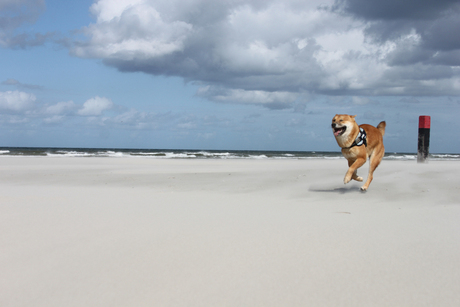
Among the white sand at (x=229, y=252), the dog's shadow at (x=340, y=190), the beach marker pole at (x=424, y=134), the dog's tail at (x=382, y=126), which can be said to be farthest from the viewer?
the beach marker pole at (x=424, y=134)

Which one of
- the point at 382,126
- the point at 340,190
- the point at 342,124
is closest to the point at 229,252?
the point at 342,124

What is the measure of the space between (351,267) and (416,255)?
0.67 meters

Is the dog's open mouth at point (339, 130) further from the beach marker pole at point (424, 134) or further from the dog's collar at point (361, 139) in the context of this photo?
the beach marker pole at point (424, 134)

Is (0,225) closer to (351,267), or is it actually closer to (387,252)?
(351,267)

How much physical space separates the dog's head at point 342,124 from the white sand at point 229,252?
4.16ft

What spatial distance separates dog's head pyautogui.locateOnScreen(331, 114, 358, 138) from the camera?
582 cm

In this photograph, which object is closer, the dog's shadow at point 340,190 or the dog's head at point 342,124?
the dog's head at point 342,124

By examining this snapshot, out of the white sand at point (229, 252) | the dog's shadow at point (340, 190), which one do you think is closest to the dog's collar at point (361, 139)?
the dog's shadow at point (340, 190)

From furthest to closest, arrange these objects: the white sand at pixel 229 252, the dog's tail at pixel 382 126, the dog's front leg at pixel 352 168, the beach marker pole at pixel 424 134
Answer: the beach marker pole at pixel 424 134 → the dog's tail at pixel 382 126 → the dog's front leg at pixel 352 168 → the white sand at pixel 229 252

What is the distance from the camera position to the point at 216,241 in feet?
10.3

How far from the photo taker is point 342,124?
19.1 feet

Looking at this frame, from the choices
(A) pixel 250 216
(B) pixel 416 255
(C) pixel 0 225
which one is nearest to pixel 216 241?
(A) pixel 250 216

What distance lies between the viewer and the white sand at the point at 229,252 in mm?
2160

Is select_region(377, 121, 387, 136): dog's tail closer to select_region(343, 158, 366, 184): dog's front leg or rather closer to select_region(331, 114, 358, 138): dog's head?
select_region(343, 158, 366, 184): dog's front leg
